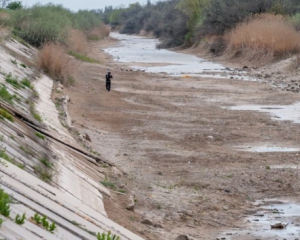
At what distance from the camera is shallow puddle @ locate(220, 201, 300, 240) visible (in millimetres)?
10055

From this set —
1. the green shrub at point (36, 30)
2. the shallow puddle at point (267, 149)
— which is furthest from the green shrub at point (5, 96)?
the green shrub at point (36, 30)

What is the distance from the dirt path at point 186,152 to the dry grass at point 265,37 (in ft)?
51.2

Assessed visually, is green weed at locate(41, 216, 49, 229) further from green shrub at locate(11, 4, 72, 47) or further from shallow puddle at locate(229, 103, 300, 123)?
green shrub at locate(11, 4, 72, 47)

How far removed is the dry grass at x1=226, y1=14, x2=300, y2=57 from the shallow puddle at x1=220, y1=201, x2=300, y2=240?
34356 mm

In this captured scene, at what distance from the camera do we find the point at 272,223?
35.1 ft

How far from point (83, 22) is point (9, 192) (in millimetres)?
→ 86705

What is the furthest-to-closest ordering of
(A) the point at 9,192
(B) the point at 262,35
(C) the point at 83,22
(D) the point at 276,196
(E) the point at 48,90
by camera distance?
(C) the point at 83,22 → (B) the point at 262,35 → (E) the point at 48,90 → (D) the point at 276,196 → (A) the point at 9,192

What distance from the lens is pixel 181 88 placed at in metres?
32.2

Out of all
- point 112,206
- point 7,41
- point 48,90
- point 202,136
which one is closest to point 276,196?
point 112,206

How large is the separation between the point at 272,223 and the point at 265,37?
38742mm

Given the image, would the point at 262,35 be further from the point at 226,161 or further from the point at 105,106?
the point at 226,161

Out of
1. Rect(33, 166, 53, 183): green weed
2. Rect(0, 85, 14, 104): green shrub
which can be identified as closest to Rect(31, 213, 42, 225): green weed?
Rect(33, 166, 53, 183): green weed

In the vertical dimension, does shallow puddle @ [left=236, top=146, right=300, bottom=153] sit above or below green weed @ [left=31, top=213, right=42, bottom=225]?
below

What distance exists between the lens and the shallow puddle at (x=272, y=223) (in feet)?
33.0
